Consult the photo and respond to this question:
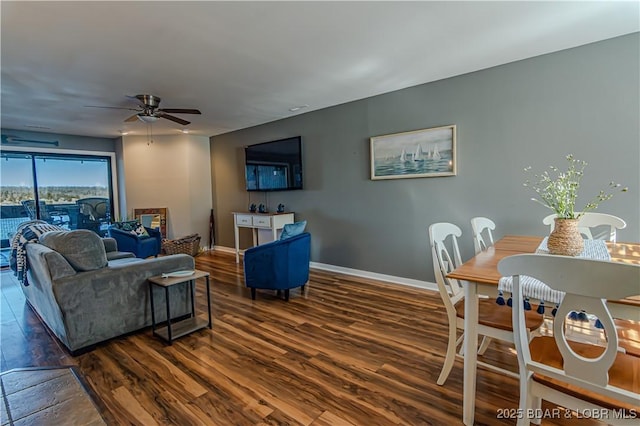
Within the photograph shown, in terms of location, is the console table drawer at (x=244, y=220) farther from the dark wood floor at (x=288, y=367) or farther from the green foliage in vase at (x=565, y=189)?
the green foliage in vase at (x=565, y=189)

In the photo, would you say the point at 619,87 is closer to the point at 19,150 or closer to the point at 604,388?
the point at 604,388

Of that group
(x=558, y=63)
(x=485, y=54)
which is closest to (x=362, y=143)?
(x=485, y=54)

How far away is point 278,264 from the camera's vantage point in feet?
11.0

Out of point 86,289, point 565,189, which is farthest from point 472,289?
point 86,289

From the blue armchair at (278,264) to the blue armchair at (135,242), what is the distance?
2.45m

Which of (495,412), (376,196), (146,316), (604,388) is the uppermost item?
(376,196)

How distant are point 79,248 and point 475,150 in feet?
12.5

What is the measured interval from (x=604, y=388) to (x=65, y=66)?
4.23 meters

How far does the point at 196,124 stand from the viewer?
5.35 meters

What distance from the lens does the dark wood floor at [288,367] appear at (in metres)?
1.74

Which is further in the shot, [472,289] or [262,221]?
[262,221]

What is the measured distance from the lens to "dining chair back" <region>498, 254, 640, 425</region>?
99 centimetres

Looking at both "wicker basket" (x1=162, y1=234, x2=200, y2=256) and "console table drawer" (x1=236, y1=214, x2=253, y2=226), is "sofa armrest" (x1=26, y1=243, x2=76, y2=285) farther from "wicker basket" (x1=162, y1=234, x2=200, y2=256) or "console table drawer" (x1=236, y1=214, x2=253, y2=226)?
"wicker basket" (x1=162, y1=234, x2=200, y2=256)

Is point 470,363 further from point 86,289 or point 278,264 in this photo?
point 86,289
